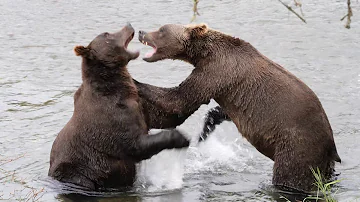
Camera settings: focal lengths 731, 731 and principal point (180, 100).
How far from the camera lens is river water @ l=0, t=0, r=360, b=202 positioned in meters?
7.61

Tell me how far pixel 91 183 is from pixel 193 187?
105 centimetres

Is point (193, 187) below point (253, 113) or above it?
below

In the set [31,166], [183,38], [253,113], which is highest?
[183,38]

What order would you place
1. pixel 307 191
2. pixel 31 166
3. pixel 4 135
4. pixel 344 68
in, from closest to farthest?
pixel 307 191 < pixel 31 166 < pixel 4 135 < pixel 344 68

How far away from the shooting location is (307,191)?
7258mm

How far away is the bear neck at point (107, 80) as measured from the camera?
7.24 meters

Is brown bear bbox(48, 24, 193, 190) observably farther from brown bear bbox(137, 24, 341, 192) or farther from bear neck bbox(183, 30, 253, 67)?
bear neck bbox(183, 30, 253, 67)

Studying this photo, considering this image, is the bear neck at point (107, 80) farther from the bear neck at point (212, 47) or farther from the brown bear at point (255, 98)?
the bear neck at point (212, 47)

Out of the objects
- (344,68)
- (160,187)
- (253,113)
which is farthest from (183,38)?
(344,68)

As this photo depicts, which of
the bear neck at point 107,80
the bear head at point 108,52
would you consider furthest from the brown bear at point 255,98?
the bear head at point 108,52

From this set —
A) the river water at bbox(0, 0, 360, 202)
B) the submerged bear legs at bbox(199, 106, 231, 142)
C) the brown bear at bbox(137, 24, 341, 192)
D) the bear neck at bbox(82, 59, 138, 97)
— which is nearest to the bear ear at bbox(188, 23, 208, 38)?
the brown bear at bbox(137, 24, 341, 192)

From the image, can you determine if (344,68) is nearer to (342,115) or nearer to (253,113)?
(342,115)

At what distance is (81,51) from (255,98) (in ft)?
5.91

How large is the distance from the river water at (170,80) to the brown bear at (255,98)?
1.33ft
